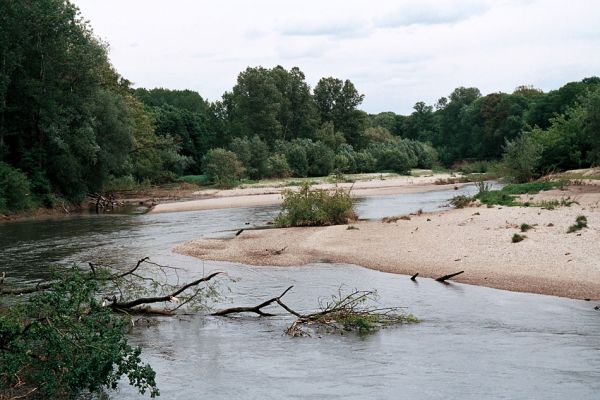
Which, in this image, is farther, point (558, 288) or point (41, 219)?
point (41, 219)

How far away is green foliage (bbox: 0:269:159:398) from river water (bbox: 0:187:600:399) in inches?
57.8

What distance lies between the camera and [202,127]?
9375 cm

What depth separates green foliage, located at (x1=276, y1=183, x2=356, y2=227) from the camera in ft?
119

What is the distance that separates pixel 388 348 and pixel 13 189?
38.6 metres

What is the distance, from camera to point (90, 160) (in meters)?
53.1

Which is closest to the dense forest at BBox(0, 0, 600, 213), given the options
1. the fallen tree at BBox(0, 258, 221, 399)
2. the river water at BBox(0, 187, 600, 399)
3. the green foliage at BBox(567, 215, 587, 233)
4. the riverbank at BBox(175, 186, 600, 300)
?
the riverbank at BBox(175, 186, 600, 300)

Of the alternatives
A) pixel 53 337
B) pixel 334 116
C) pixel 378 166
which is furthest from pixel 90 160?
pixel 334 116

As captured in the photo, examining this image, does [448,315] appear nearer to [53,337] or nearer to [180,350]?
[180,350]

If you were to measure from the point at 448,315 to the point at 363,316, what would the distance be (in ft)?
8.47

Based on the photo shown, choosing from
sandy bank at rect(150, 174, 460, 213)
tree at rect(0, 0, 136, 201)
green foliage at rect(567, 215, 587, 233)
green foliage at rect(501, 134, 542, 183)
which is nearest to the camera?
green foliage at rect(567, 215, 587, 233)

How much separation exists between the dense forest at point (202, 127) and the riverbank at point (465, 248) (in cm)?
2050

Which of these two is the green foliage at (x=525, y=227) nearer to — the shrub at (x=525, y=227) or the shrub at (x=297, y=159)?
the shrub at (x=525, y=227)

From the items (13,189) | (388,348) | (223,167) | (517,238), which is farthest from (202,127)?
(388,348)

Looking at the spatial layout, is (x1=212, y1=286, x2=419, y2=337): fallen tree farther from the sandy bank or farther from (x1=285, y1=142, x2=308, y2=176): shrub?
(x1=285, y1=142, x2=308, y2=176): shrub
